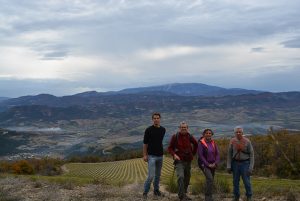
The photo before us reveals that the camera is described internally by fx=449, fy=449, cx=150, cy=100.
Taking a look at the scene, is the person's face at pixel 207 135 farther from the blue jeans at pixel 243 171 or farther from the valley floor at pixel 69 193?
the valley floor at pixel 69 193

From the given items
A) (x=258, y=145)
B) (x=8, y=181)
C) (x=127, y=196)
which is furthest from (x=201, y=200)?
(x=258, y=145)

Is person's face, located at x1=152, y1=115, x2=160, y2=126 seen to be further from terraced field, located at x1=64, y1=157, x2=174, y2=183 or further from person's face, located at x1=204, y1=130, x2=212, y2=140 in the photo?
terraced field, located at x1=64, y1=157, x2=174, y2=183

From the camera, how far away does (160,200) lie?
9.77 meters

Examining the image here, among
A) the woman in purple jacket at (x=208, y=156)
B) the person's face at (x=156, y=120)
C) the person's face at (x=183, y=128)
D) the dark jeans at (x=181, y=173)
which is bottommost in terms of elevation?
the dark jeans at (x=181, y=173)

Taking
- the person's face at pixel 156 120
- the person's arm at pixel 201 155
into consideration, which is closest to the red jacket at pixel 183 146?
the person's arm at pixel 201 155

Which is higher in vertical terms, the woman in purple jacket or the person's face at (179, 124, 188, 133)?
the person's face at (179, 124, 188, 133)

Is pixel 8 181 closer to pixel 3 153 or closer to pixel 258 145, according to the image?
pixel 258 145

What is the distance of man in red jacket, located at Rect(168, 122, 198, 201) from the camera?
943 centimetres

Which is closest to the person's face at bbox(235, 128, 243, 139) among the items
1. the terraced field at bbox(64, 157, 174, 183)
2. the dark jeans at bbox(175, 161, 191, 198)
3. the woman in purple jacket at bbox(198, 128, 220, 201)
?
the woman in purple jacket at bbox(198, 128, 220, 201)

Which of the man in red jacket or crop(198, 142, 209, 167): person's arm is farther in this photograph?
the man in red jacket

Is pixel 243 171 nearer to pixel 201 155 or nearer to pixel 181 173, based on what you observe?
pixel 201 155

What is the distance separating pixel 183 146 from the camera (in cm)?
948

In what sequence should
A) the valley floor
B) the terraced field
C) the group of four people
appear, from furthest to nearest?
the terraced field
the valley floor
the group of four people

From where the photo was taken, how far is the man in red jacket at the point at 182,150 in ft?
30.9
